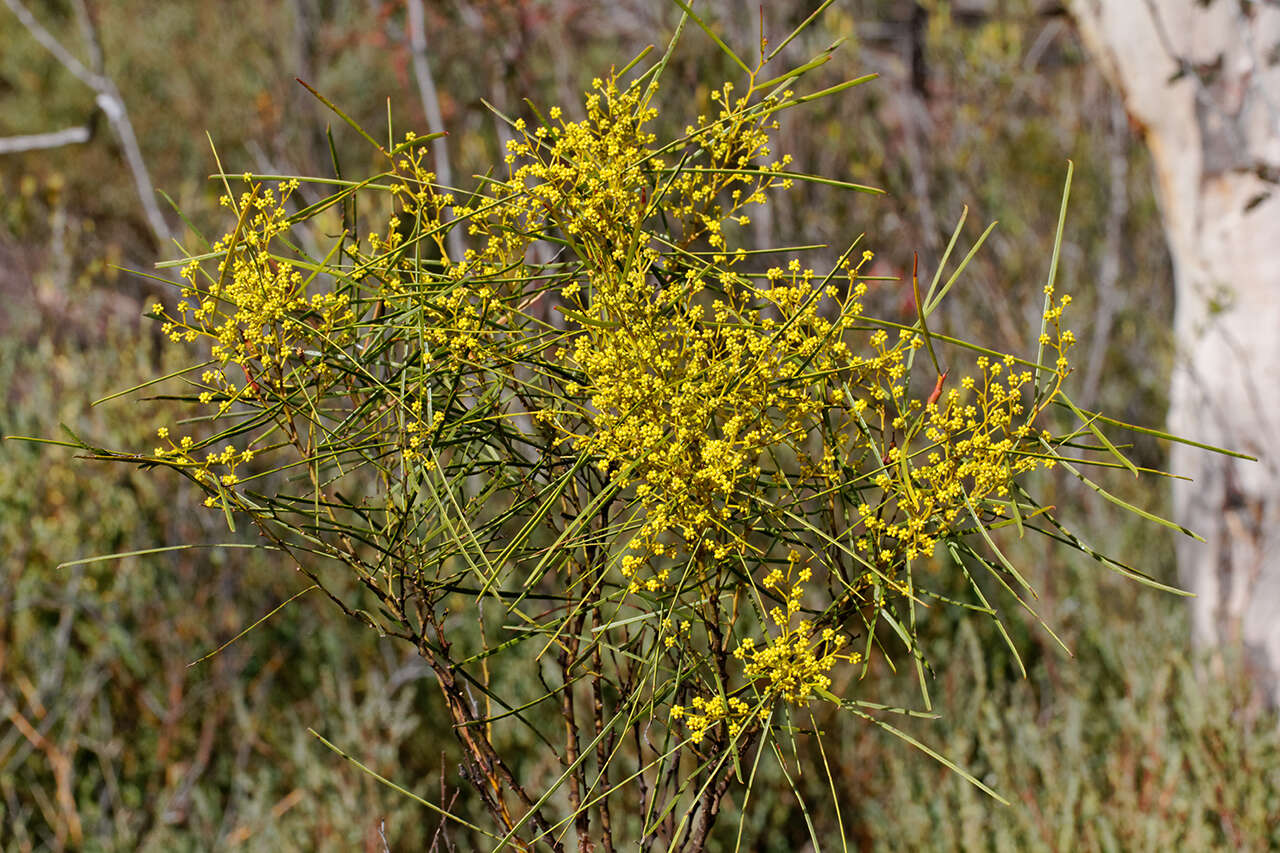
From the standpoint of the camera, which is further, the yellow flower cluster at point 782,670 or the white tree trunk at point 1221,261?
the white tree trunk at point 1221,261

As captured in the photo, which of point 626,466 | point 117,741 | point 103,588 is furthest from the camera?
point 103,588

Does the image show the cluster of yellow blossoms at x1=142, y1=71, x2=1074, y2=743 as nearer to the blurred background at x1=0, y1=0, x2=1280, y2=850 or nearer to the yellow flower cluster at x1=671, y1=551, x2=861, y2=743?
the yellow flower cluster at x1=671, y1=551, x2=861, y2=743

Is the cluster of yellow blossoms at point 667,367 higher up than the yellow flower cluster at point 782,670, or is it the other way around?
the cluster of yellow blossoms at point 667,367

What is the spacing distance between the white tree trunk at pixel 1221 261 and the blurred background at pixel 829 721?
0.91 ft

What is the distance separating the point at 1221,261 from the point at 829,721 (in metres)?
1.64

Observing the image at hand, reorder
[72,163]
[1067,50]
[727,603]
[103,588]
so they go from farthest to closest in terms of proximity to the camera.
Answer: [72,163], [1067,50], [103,588], [727,603]

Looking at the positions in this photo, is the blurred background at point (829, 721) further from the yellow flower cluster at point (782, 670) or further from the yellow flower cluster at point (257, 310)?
the yellow flower cluster at point (782, 670)

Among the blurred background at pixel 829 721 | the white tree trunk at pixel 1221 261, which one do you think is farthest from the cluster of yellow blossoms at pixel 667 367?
the white tree trunk at pixel 1221 261

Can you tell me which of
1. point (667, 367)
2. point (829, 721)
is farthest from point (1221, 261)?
point (667, 367)

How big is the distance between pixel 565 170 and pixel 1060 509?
322 centimetres

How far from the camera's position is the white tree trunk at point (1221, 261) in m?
2.50

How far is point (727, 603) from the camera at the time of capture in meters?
1.09

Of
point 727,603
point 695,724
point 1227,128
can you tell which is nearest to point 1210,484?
point 1227,128

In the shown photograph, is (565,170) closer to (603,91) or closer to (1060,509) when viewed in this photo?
(603,91)
